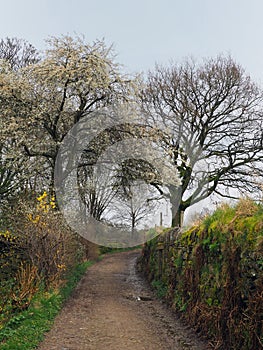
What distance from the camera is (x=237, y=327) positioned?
4.76 meters

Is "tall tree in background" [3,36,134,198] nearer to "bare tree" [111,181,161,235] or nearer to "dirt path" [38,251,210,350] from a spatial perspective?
"dirt path" [38,251,210,350]

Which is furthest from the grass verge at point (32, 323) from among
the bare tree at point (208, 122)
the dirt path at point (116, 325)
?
the bare tree at point (208, 122)

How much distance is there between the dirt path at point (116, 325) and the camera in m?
5.73

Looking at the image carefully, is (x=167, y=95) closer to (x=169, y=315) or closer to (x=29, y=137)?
(x=29, y=137)

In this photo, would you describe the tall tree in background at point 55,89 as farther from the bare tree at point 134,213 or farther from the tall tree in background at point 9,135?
the bare tree at point 134,213

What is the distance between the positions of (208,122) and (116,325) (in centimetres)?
1591

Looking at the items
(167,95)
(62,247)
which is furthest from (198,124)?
(62,247)

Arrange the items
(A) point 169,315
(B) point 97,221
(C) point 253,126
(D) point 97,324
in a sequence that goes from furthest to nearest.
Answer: (B) point 97,221, (C) point 253,126, (A) point 169,315, (D) point 97,324

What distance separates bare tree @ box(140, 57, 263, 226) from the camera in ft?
67.1

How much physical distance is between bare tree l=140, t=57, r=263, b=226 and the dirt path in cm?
1087

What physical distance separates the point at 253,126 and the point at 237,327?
17.4m

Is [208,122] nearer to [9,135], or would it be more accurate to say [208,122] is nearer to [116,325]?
[9,135]

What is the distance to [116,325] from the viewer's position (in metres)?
6.93

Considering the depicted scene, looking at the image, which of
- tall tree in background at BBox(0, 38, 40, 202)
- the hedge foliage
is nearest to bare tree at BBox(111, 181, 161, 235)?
tall tree in background at BBox(0, 38, 40, 202)
